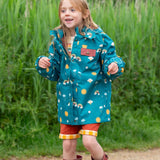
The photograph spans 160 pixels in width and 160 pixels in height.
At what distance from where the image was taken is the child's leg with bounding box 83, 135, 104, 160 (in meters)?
2.71

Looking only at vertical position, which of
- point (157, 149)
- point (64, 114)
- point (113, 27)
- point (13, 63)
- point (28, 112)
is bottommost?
point (157, 149)

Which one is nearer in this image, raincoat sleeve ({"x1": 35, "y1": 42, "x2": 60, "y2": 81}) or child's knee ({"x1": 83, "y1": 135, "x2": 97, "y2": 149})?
child's knee ({"x1": 83, "y1": 135, "x2": 97, "y2": 149})

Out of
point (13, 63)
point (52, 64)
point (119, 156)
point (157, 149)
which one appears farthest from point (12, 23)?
point (157, 149)

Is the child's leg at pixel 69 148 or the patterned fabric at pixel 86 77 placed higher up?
the patterned fabric at pixel 86 77

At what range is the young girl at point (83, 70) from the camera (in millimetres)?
2717

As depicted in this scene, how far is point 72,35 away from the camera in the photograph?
9.39 ft

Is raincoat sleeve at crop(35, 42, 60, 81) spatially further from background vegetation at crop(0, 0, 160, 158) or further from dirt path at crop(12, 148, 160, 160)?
dirt path at crop(12, 148, 160, 160)

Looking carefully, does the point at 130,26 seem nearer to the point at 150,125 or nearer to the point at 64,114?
the point at 150,125

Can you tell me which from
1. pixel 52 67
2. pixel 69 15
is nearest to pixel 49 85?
pixel 52 67

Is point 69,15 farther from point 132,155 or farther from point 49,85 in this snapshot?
point 132,155

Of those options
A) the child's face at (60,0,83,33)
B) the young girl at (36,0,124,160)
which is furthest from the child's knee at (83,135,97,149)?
the child's face at (60,0,83,33)

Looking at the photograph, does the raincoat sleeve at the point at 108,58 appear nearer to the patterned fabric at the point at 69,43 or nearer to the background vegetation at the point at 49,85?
the patterned fabric at the point at 69,43

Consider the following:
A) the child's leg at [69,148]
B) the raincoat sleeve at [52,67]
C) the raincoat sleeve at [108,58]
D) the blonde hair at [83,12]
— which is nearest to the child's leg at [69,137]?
the child's leg at [69,148]

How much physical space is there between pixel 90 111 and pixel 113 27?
2124 millimetres
